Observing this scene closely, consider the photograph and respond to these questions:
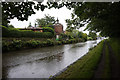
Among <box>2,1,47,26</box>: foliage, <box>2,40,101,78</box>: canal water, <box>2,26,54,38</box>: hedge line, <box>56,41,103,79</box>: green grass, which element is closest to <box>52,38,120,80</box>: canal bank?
<box>56,41,103,79</box>: green grass

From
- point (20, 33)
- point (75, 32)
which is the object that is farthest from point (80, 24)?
point (75, 32)

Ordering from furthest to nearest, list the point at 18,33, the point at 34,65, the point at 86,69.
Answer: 1. the point at 18,33
2. the point at 34,65
3. the point at 86,69

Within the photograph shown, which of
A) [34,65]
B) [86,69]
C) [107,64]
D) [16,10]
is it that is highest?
[16,10]

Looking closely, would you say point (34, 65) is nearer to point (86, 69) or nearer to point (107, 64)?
point (86, 69)

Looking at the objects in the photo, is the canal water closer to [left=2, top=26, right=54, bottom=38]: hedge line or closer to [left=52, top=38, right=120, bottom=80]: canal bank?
[left=52, top=38, right=120, bottom=80]: canal bank

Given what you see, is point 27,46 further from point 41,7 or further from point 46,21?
point 46,21

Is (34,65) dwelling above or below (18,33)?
below

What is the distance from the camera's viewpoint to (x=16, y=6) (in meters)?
2.11

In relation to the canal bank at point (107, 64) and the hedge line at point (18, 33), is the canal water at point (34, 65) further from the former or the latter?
the hedge line at point (18, 33)

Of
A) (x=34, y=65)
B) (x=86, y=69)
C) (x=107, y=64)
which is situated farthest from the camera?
(x=34, y=65)

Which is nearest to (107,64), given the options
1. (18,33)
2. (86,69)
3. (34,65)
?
(86,69)

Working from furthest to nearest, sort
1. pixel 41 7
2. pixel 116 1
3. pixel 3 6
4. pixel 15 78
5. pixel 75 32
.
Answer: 1. pixel 75 32
2. pixel 15 78
3. pixel 41 7
4. pixel 3 6
5. pixel 116 1

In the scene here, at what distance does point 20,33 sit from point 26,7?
1692 centimetres

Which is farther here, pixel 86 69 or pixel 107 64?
pixel 86 69
